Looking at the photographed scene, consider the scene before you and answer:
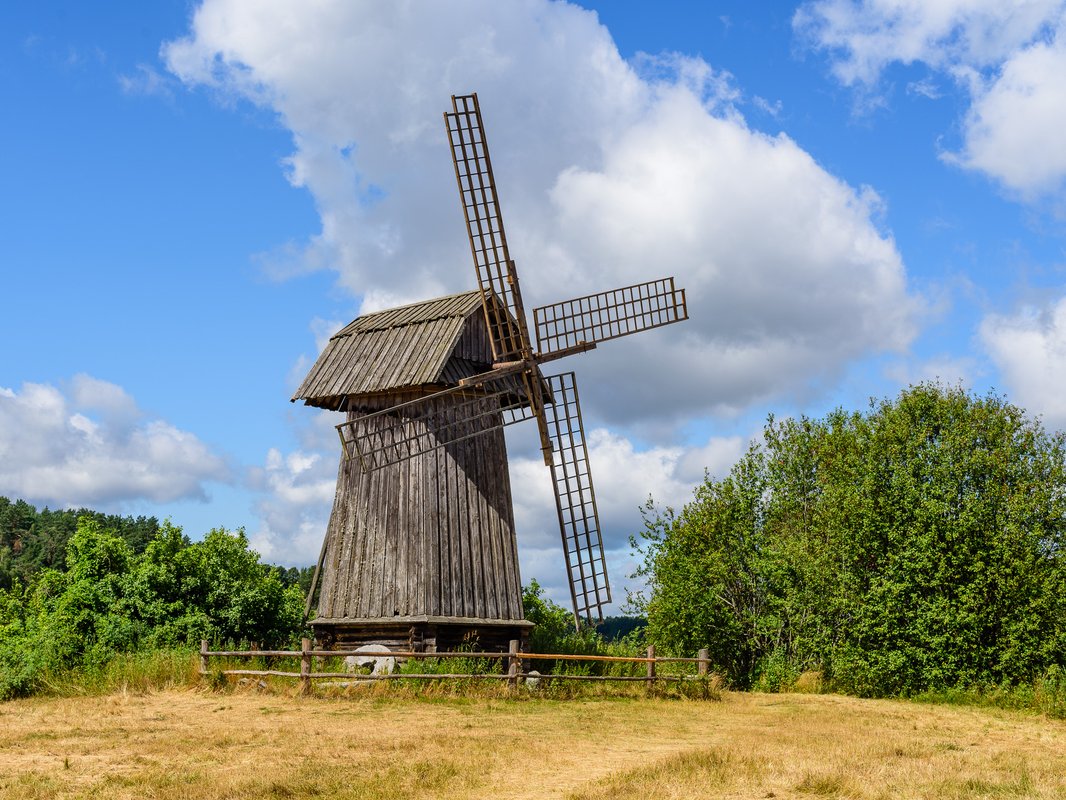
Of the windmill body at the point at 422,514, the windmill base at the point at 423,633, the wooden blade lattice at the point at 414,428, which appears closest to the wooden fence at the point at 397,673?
the windmill base at the point at 423,633

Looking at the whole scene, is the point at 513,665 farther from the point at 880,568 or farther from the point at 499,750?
the point at 880,568

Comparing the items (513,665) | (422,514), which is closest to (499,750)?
(513,665)

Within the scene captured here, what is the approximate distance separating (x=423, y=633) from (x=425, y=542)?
5.77 ft

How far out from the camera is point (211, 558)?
2938 centimetres

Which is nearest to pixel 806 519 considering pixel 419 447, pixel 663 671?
pixel 663 671

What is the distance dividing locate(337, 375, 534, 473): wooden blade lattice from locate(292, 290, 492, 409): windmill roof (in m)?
0.49

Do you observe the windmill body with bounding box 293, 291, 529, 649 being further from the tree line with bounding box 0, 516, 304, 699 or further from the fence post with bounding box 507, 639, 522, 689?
the tree line with bounding box 0, 516, 304, 699

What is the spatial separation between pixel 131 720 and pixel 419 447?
755 centimetres

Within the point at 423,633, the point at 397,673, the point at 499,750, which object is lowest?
the point at 499,750

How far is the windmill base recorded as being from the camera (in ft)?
64.5

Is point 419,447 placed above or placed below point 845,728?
above

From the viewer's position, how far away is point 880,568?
23.6 metres

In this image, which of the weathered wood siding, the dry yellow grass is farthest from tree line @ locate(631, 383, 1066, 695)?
the weathered wood siding

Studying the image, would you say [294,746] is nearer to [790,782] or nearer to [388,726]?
[388,726]
